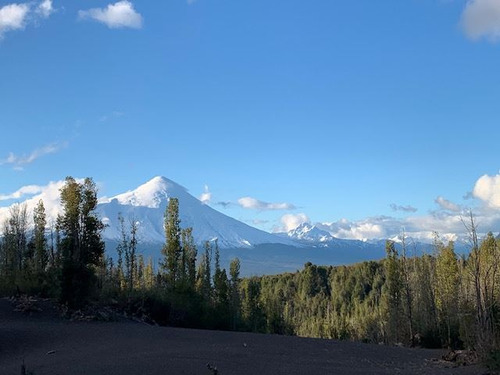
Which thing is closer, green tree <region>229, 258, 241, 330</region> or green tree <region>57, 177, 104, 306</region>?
green tree <region>57, 177, 104, 306</region>

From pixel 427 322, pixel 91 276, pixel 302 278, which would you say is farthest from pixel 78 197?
pixel 302 278

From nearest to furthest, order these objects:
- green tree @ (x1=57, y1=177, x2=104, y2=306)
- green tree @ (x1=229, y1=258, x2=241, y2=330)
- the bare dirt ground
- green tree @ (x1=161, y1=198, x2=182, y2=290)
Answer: the bare dirt ground → green tree @ (x1=57, y1=177, x2=104, y2=306) → green tree @ (x1=229, y1=258, x2=241, y2=330) → green tree @ (x1=161, y1=198, x2=182, y2=290)

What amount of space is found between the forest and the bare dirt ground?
8.54 feet

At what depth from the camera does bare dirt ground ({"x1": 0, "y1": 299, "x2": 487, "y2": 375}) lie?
1351 cm

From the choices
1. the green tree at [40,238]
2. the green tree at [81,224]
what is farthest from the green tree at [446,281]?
the green tree at [40,238]

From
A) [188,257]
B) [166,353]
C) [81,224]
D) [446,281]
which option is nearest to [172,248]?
[188,257]

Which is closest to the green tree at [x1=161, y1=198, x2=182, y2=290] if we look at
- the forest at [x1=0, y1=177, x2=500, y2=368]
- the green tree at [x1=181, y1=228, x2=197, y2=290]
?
the forest at [x1=0, y1=177, x2=500, y2=368]

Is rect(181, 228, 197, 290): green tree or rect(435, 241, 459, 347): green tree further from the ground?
A: rect(181, 228, 197, 290): green tree

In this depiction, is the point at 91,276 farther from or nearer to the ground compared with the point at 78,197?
nearer to the ground

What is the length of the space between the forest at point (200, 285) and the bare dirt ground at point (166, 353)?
2604mm

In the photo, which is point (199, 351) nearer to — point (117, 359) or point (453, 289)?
point (117, 359)

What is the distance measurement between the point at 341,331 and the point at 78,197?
4199 centimetres

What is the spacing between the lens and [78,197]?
37.4 m

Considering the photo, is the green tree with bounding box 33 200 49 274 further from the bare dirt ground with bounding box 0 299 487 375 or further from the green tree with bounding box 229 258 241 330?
the bare dirt ground with bounding box 0 299 487 375
